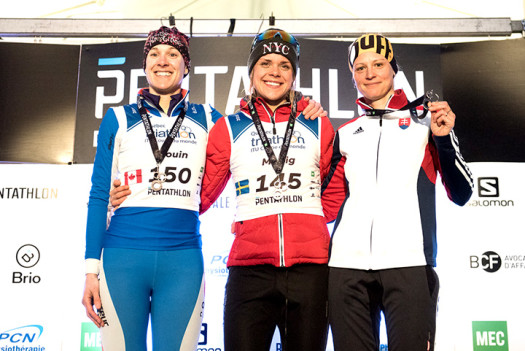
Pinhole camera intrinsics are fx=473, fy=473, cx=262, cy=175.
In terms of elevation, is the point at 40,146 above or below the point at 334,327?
above

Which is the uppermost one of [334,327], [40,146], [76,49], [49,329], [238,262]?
[76,49]

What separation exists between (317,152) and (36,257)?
2.07 metres

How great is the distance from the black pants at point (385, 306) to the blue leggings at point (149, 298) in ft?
1.79

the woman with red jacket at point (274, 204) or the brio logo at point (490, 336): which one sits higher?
the woman with red jacket at point (274, 204)

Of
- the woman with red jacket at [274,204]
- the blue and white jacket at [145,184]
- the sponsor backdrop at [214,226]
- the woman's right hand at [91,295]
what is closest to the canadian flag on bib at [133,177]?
the blue and white jacket at [145,184]

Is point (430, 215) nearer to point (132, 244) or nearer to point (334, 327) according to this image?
point (334, 327)

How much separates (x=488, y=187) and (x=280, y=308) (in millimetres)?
1922

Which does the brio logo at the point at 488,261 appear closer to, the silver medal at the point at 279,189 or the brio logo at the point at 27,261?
the silver medal at the point at 279,189

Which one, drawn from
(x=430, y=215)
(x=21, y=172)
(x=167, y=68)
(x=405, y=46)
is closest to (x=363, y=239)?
(x=430, y=215)

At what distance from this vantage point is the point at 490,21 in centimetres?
317

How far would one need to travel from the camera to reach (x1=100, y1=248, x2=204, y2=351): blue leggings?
180 cm

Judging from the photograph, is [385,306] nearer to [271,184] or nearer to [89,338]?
[271,184]

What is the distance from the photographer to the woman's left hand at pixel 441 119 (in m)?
1.76

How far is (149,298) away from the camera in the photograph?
1.89 meters
